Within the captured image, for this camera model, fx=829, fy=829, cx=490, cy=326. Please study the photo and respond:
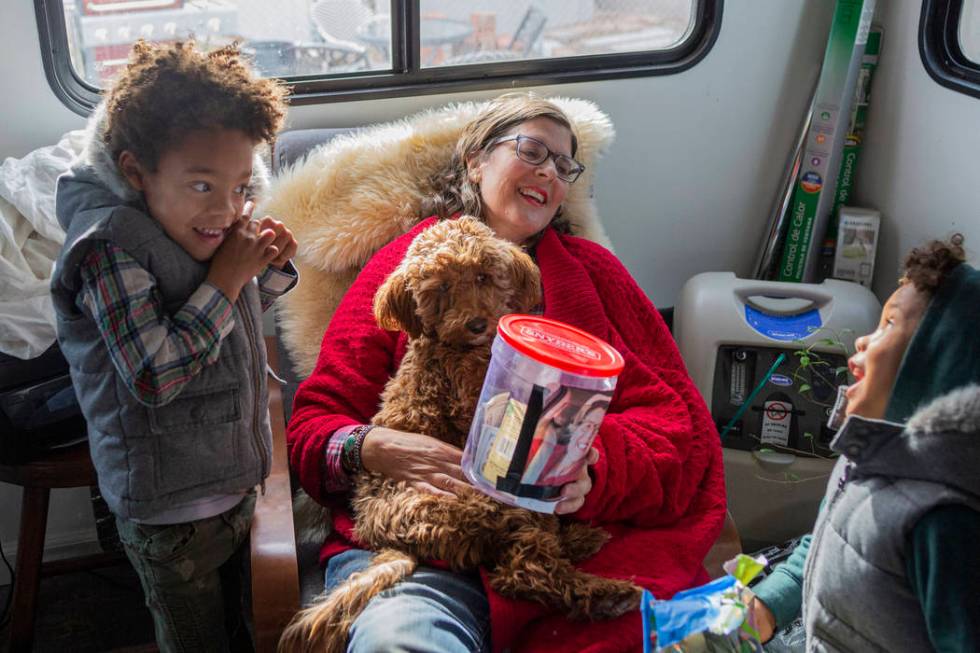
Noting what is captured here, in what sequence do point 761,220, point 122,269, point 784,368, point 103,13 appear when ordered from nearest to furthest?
point 122,269
point 103,13
point 784,368
point 761,220

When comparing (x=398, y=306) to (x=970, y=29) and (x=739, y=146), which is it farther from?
(x=970, y=29)

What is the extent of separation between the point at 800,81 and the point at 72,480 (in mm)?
2345

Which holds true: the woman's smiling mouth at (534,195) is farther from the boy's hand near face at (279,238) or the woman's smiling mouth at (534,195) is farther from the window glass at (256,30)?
the window glass at (256,30)

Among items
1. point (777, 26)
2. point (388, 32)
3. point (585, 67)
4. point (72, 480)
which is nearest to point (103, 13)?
point (388, 32)

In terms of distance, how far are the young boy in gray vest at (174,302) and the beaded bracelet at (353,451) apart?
0.46 ft

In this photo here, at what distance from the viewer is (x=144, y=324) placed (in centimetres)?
125

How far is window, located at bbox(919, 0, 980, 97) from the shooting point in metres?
2.32

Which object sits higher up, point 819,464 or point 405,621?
point 405,621

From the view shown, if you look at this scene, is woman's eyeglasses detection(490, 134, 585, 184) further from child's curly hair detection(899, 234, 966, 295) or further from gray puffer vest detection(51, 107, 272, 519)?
child's curly hair detection(899, 234, 966, 295)

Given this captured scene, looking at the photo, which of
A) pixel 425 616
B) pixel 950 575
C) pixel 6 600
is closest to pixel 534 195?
pixel 425 616

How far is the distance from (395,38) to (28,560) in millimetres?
1602

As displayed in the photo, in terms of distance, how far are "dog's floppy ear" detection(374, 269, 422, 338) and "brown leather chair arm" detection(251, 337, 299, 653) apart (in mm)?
395

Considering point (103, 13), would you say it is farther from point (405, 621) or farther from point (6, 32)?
point (405, 621)

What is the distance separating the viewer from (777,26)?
2.57 meters
